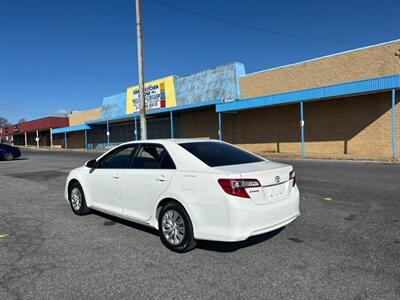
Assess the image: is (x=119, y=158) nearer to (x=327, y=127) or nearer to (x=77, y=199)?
(x=77, y=199)

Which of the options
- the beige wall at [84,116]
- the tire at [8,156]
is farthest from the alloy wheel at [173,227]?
the beige wall at [84,116]

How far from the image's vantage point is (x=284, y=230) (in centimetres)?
530

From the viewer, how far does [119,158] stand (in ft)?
19.0

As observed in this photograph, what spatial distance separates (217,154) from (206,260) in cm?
149

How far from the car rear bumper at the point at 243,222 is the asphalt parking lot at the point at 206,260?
0.35 m

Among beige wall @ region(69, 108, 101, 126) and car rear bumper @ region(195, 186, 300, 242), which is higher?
beige wall @ region(69, 108, 101, 126)

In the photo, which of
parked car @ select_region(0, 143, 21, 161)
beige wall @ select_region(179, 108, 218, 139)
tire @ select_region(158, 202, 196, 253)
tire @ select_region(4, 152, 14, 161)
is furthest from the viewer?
beige wall @ select_region(179, 108, 218, 139)

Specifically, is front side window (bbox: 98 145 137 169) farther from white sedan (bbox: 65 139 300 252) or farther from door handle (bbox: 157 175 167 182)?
door handle (bbox: 157 175 167 182)

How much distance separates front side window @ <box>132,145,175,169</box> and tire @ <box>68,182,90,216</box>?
5.84 ft

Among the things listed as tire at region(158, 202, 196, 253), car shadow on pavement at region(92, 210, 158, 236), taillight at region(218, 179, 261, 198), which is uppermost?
taillight at region(218, 179, 261, 198)

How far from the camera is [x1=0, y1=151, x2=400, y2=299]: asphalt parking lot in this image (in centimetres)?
340

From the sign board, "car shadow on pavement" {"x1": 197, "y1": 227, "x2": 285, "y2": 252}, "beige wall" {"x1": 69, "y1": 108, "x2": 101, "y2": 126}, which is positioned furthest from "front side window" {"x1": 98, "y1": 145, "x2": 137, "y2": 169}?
"beige wall" {"x1": 69, "y1": 108, "x2": 101, "y2": 126}

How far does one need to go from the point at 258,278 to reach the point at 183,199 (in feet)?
4.31

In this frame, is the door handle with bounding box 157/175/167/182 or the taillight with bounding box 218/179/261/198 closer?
the taillight with bounding box 218/179/261/198
